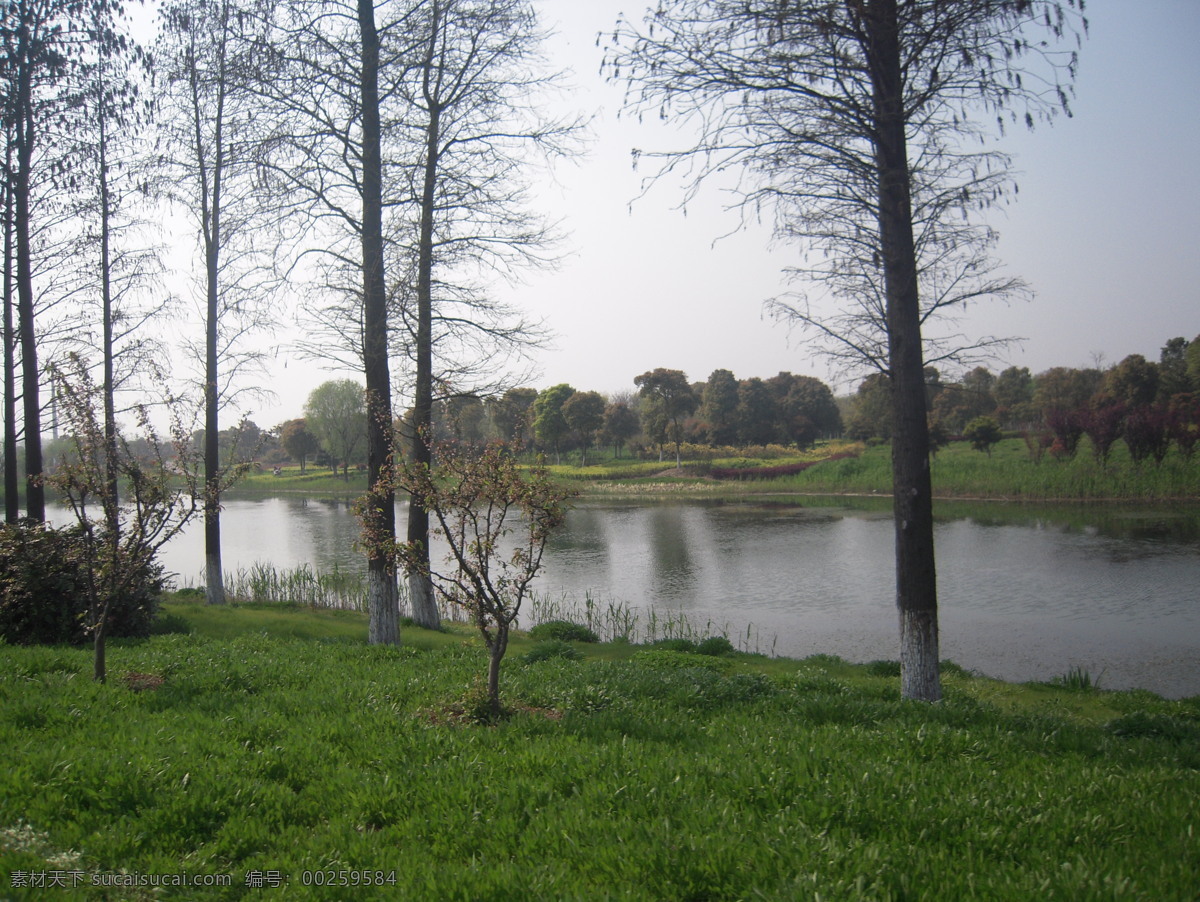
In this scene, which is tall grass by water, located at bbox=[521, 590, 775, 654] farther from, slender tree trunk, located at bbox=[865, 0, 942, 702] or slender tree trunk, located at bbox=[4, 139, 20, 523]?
slender tree trunk, located at bbox=[4, 139, 20, 523]

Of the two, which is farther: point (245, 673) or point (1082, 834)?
point (245, 673)

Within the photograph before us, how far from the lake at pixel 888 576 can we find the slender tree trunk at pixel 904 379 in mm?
5285

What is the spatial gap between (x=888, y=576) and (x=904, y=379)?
13.9 m

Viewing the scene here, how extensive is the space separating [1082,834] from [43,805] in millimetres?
4844

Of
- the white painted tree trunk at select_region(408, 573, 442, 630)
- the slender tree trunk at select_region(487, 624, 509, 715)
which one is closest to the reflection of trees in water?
the white painted tree trunk at select_region(408, 573, 442, 630)

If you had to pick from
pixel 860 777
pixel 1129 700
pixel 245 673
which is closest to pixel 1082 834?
pixel 860 777

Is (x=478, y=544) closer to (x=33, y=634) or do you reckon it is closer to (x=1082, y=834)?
(x=1082, y=834)

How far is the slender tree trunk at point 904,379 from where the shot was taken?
7285mm

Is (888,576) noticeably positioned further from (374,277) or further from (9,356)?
(9,356)

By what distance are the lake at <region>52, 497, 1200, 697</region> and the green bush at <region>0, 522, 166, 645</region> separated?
9.68 meters

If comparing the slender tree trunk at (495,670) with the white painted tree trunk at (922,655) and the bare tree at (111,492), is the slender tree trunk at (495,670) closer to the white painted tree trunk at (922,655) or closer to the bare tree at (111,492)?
the bare tree at (111,492)

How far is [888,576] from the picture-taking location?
65.2 ft

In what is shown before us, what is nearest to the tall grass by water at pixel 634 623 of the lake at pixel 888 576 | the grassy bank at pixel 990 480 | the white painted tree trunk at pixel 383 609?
the lake at pixel 888 576

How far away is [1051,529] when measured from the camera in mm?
26766
